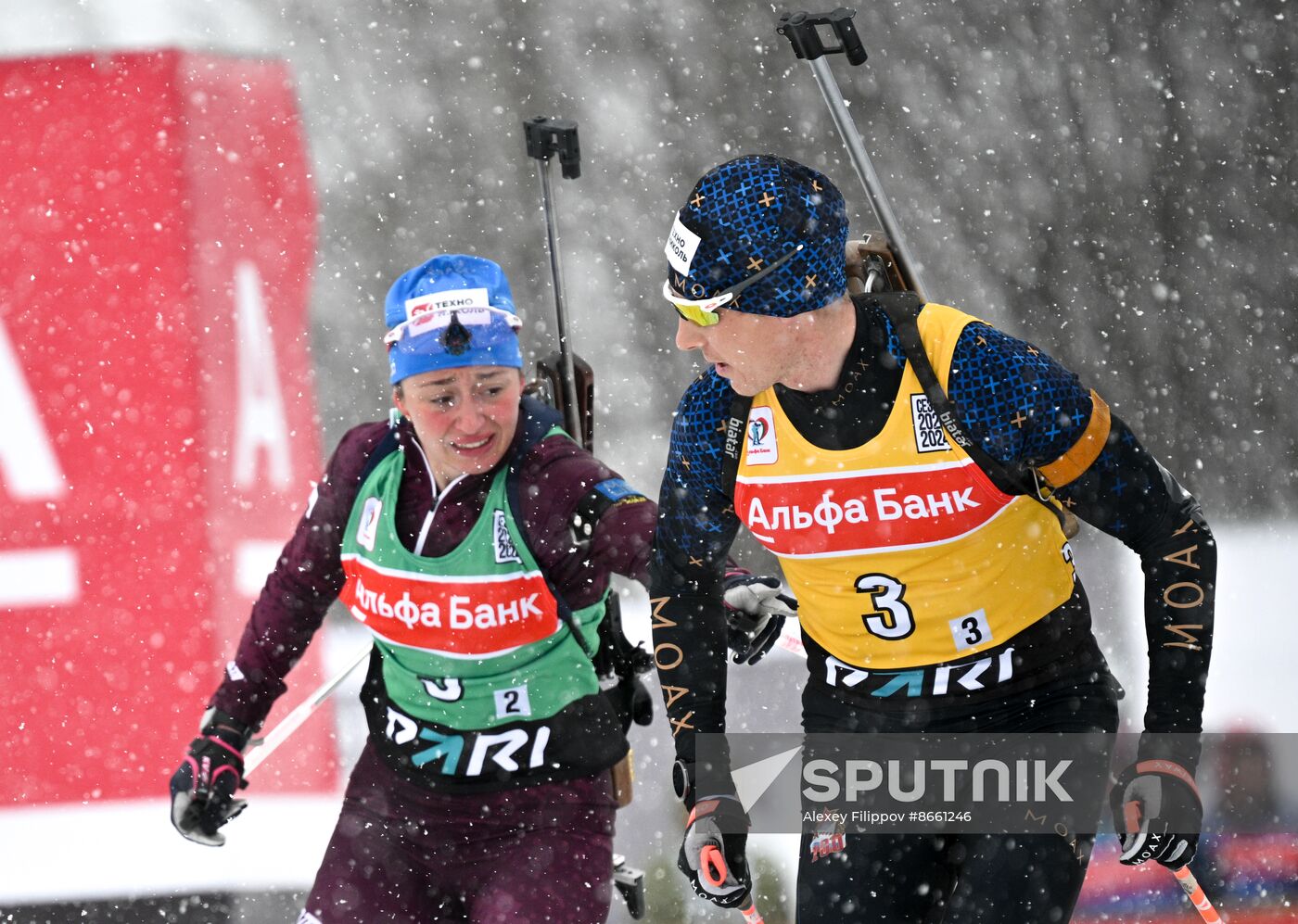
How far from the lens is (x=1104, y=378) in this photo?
211 inches

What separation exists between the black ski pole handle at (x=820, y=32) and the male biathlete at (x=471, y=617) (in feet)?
2.83

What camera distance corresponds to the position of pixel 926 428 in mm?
2346

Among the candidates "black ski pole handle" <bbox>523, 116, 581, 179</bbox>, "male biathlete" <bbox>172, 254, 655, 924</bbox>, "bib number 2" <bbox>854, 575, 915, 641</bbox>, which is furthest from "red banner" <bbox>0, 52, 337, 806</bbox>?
"bib number 2" <bbox>854, 575, 915, 641</bbox>

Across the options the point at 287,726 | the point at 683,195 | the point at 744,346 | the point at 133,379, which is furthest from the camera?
the point at 683,195

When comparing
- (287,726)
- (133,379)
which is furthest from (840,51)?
(133,379)

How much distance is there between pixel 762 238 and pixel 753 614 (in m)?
1.03

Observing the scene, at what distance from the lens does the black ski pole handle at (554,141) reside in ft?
12.5

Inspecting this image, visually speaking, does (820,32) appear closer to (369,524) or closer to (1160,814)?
(369,524)

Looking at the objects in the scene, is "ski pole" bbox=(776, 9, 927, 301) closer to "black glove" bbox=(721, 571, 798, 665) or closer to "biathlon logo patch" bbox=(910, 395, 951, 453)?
"biathlon logo patch" bbox=(910, 395, 951, 453)

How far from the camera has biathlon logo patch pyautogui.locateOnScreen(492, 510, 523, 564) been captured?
303 cm

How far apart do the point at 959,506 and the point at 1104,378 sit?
323 cm

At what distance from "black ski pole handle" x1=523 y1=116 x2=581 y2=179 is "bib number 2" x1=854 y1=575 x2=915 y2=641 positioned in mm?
1756

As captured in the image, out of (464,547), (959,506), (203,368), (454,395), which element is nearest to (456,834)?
(464,547)

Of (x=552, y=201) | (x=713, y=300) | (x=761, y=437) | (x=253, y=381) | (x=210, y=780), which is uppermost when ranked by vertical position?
(x=713, y=300)
